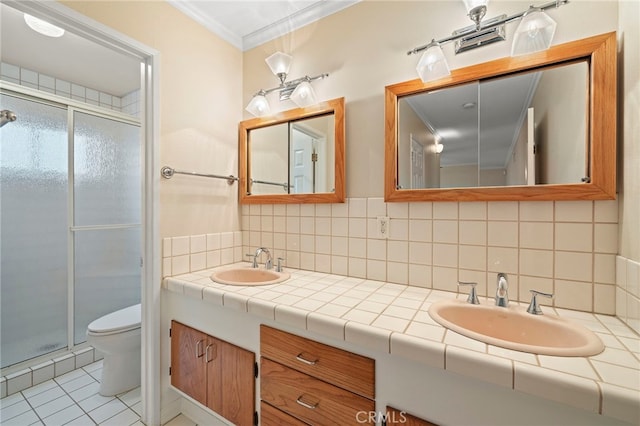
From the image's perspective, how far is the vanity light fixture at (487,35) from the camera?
1.00 m

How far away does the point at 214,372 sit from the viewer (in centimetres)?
130

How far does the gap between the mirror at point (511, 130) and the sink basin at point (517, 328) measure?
17.9 inches

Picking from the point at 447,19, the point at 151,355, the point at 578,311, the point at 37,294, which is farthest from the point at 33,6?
the point at 578,311

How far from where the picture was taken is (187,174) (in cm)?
160

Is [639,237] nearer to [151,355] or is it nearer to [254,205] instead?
[254,205]

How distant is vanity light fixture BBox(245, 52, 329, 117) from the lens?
158cm

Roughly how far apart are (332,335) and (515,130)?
111 centimetres

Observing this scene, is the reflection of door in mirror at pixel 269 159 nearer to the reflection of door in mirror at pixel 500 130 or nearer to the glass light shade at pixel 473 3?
the reflection of door in mirror at pixel 500 130

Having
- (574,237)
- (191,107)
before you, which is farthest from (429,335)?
(191,107)

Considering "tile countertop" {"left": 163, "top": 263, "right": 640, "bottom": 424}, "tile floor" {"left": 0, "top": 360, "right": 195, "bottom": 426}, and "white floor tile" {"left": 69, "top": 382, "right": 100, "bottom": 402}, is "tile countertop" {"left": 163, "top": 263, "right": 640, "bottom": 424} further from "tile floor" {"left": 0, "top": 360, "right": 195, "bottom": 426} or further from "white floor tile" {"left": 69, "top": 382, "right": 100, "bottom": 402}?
"white floor tile" {"left": 69, "top": 382, "right": 100, "bottom": 402}

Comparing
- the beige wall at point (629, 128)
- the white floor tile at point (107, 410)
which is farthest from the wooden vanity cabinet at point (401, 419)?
the white floor tile at point (107, 410)

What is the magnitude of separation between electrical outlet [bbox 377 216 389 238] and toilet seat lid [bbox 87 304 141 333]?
1.70 meters

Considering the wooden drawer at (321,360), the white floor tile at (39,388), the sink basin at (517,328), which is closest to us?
the sink basin at (517,328)

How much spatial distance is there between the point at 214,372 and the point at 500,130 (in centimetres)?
171
